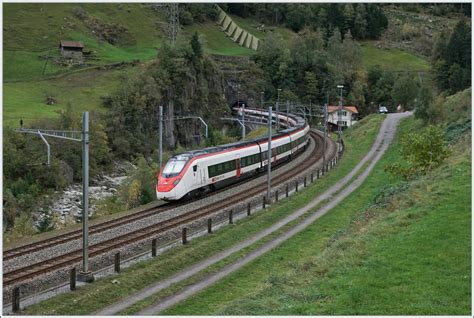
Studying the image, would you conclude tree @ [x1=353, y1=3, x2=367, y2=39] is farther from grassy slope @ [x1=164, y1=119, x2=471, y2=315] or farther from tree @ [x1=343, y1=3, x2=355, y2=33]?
grassy slope @ [x1=164, y1=119, x2=471, y2=315]

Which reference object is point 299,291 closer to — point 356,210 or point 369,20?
point 356,210

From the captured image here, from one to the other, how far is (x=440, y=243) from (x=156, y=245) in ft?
39.3

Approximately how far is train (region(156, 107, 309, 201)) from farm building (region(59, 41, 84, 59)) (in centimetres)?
7925

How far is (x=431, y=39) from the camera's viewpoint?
656 ft

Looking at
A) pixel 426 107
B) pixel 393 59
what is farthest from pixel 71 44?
pixel 393 59

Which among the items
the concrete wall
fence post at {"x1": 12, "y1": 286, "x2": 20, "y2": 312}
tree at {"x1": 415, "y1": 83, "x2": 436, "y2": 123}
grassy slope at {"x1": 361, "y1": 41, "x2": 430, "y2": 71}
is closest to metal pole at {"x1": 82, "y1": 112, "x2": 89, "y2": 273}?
fence post at {"x1": 12, "y1": 286, "x2": 20, "y2": 312}

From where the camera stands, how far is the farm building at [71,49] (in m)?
126

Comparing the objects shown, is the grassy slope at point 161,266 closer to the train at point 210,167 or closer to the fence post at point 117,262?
the fence post at point 117,262

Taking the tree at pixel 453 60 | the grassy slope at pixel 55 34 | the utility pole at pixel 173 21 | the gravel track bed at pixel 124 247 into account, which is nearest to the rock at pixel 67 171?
the gravel track bed at pixel 124 247

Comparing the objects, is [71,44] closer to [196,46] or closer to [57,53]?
[57,53]

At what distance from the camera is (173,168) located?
39.2 m

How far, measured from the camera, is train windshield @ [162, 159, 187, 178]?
38.9 m

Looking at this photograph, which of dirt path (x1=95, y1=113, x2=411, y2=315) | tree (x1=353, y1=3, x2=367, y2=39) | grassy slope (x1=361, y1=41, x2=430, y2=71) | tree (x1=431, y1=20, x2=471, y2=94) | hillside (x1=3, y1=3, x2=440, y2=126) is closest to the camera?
dirt path (x1=95, y1=113, x2=411, y2=315)

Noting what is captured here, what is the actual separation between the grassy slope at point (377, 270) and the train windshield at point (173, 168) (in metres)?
10.8
